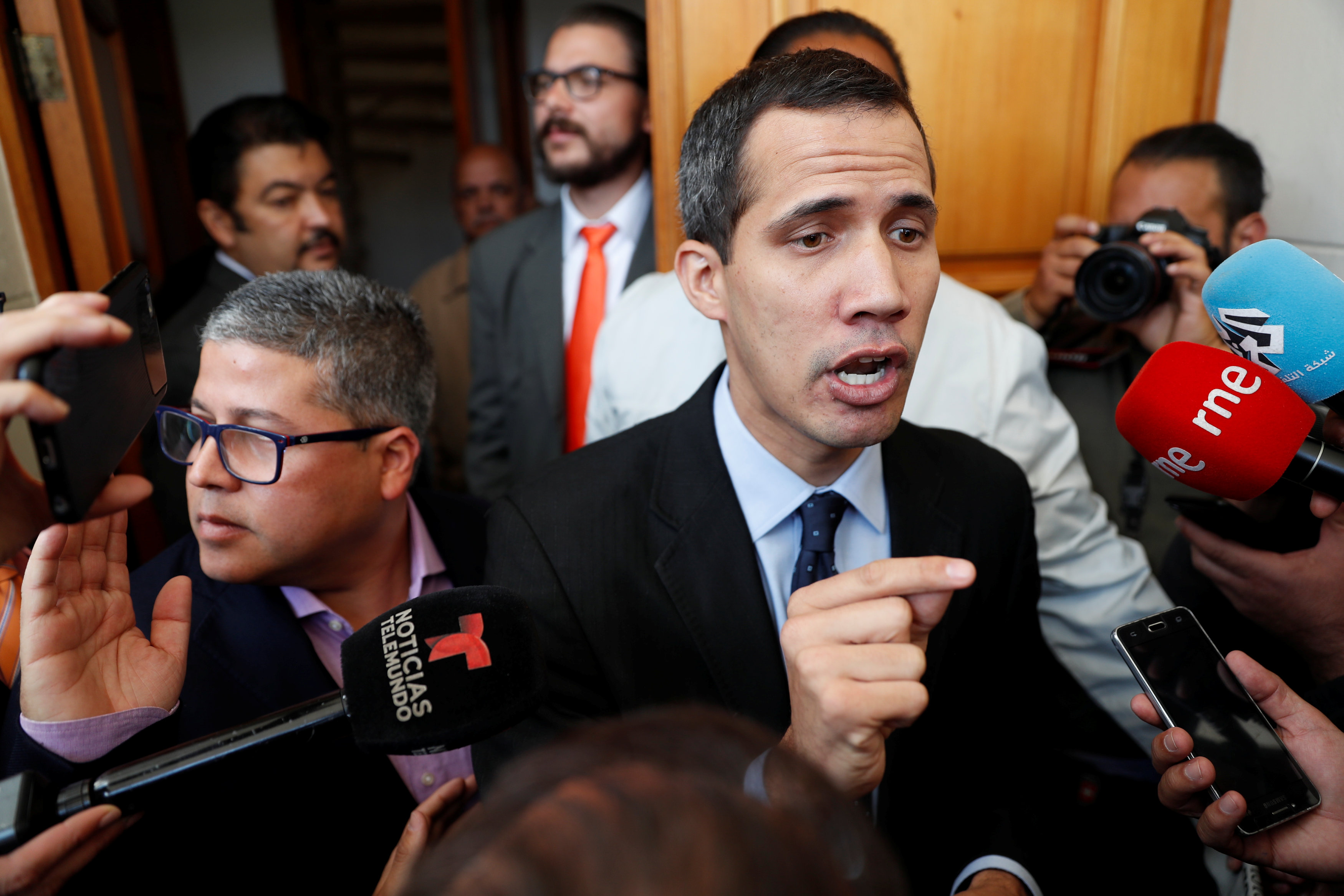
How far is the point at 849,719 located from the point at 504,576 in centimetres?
57

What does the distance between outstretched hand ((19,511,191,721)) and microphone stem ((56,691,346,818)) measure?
170 mm

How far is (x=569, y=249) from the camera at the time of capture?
238cm

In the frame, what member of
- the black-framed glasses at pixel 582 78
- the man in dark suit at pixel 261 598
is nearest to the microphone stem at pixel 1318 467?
the man in dark suit at pixel 261 598

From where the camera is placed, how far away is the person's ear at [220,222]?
2336mm

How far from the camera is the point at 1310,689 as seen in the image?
4.33ft

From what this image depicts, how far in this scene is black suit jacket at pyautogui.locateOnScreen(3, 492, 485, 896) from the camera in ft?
3.67

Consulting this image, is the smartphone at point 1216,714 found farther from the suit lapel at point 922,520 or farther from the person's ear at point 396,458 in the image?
the person's ear at point 396,458

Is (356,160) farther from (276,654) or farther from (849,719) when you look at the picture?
(849,719)

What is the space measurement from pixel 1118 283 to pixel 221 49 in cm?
494

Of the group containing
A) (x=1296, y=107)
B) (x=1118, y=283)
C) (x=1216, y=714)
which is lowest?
(x=1216, y=714)

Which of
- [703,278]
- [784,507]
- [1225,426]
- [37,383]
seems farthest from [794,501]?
[37,383]

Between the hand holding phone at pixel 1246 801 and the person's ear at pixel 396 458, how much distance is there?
1.14 metres

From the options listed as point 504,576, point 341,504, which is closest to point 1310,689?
point 504,576

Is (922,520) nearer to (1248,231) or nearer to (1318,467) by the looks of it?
(1318,467)
